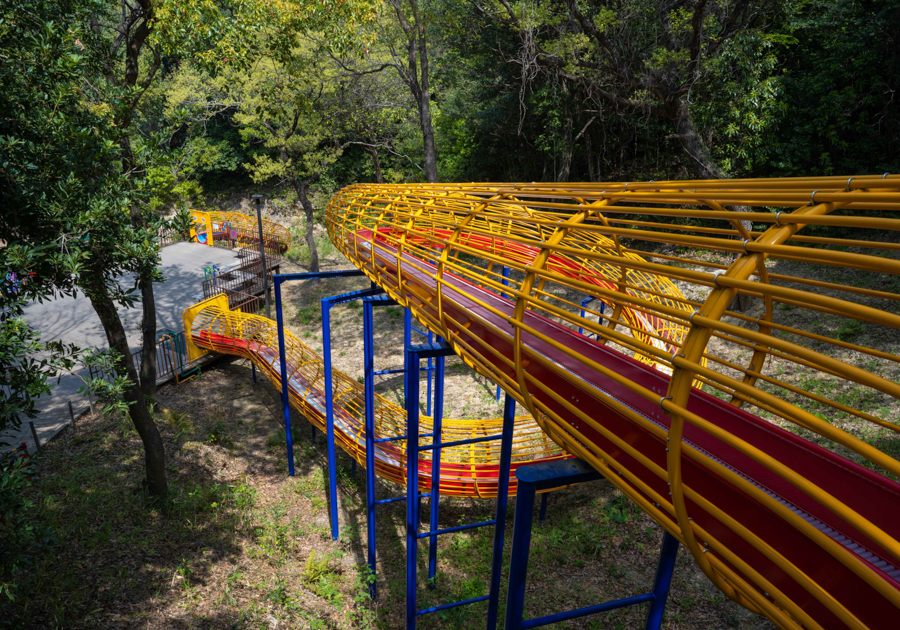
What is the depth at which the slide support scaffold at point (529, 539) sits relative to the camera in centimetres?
269

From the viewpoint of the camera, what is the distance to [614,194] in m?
2.94

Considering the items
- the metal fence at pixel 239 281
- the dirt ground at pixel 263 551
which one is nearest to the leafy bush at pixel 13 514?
the dirt ground at pixel 263 551

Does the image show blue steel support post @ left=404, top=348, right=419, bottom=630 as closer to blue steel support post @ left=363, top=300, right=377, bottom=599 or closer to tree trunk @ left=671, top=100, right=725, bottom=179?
blue steel support post @ left=363, top=300, right=377, bottom=599

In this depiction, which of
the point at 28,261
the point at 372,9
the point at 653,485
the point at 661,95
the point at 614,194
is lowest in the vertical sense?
the point at 653,485

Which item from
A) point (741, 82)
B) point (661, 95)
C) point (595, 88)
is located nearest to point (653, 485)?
point (661, 95)

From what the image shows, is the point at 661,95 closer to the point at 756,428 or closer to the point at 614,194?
the point at 614,194

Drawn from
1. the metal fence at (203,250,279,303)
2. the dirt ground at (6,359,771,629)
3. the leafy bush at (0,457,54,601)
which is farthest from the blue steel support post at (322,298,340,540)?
the metal fence at (203,250,279,303)

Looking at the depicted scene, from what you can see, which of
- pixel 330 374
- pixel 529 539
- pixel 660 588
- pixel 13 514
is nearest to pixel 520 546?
pixel 529 539

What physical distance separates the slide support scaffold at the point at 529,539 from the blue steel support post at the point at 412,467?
2116mm

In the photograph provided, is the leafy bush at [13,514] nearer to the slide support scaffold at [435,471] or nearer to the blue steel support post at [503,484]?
the slide support scaffold at [435,471]

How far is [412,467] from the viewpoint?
5168mm

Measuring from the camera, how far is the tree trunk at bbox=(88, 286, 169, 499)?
6859mm

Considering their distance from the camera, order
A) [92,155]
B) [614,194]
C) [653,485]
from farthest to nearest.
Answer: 1. [92,155]
2. [614,194]
3. [653,485]

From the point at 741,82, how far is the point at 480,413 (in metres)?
11.1
